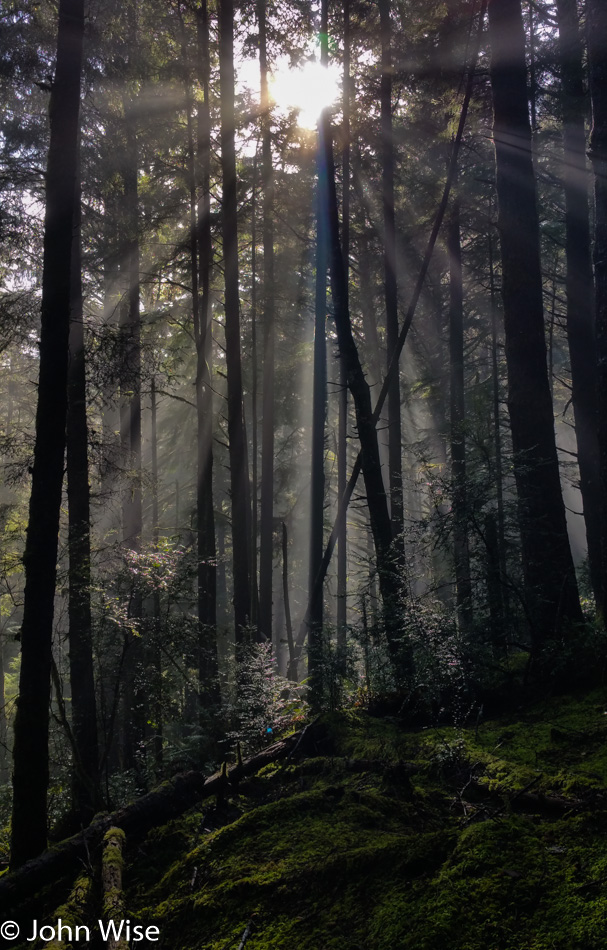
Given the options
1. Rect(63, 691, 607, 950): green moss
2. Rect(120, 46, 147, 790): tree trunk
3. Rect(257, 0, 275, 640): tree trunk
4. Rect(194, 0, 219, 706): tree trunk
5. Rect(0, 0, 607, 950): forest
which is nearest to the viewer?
Rect(63, 691, 607, 950): green moss

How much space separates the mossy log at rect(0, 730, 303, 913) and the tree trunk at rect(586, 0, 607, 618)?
3.98 meters

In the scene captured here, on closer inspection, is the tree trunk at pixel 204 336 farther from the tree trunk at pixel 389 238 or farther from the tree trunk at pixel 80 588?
the tree trunk at pixel 389 238

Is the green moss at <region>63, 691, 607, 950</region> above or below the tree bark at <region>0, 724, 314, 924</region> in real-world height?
above

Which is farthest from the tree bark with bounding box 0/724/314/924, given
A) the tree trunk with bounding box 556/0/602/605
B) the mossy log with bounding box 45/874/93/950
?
the tree trunk with bounding box 556/0/602/605

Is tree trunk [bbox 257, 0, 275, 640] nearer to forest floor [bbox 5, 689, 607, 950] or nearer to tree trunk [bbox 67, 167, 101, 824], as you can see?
tree trunk [bbox 67, 167, 101, 824]

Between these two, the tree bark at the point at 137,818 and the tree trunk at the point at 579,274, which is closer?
the tree bark at the point at 137,818

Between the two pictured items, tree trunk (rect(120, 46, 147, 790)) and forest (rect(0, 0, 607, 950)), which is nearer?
forest (rect(0, 0, 607, 950))

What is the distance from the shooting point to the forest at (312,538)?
126 inches

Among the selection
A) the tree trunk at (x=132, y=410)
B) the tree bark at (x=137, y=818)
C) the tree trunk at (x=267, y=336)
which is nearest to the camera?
the tree bark at (x=137, y=818)

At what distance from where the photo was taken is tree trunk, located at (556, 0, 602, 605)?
11391 mm

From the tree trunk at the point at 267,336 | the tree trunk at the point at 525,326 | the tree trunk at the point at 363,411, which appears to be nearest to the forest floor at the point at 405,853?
the tree trunk at the point at 525,326

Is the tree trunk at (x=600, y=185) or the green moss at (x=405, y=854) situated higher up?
the tree trunk at (x=600, y=185)

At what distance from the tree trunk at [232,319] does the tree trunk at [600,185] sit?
7.99m

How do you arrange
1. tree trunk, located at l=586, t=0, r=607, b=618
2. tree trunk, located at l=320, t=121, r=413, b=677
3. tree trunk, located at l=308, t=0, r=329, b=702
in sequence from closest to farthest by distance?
tree trunk, located at l=586, t=0, r=607, b=618
tree trunk, located at l=320, t=121, r=413, b=677
tree trunk, located at l=308, t=0, r=329, b=702
